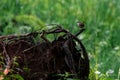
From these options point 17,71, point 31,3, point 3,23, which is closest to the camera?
point 17,71

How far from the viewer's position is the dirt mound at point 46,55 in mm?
2518

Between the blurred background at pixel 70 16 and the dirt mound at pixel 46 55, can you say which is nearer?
the dirt mound at pixel 46 55

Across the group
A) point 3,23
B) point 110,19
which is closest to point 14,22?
point 3,23

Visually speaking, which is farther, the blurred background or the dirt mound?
the blurred background

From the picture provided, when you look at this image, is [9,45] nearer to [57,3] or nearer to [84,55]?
[84,55]

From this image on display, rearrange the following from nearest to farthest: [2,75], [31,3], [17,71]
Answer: [2,75]
[17,71]
[31,3]

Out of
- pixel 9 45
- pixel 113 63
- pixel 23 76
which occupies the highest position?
pixel 9 45

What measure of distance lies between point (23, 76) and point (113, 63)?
1957 mm

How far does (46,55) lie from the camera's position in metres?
2.56

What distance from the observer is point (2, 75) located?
226cm

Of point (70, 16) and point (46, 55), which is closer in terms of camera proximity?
point (46, 55)

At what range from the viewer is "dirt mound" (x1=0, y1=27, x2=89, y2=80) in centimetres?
252

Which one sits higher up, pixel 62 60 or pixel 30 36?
pixel 30 36

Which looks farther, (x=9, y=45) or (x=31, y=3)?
(x=31, y=3)
